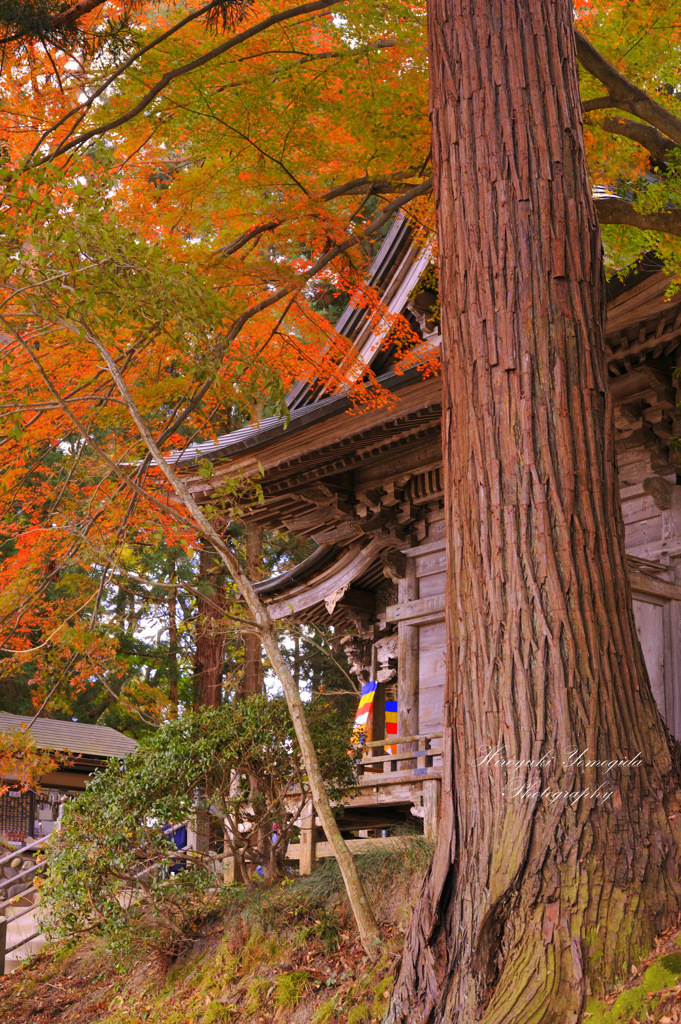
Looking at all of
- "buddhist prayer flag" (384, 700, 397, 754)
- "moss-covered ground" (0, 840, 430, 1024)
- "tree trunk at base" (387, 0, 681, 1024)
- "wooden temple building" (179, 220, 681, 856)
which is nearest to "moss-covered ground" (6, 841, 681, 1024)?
"moss-covered ground" (0, 840, 430, 1024)

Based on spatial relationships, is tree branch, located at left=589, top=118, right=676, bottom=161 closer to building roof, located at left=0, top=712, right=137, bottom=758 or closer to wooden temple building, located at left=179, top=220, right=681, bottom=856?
wooden temple building, located at left=179, top=220, right=681, bottom=856

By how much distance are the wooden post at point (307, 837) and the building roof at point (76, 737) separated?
35.5ft

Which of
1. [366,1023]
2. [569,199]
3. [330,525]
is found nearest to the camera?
[569,199]

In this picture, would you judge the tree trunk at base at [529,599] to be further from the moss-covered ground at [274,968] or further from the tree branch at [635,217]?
the moss-covered ground at [274,968]

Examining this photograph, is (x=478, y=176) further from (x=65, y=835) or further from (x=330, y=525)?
(x=330, y=525)

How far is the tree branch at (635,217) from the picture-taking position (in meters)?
6.66

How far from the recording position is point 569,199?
184 inches

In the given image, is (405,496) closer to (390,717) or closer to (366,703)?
(366,703)

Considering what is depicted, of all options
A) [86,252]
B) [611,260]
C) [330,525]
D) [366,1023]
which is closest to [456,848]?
[366,1023]

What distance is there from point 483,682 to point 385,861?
3.83 meters

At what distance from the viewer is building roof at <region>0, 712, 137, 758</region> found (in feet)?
63.3

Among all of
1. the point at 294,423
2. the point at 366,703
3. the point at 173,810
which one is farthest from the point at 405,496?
the point at 173,810

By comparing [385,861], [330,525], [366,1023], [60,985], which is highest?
[330,525]

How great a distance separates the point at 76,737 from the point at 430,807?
585 inches
